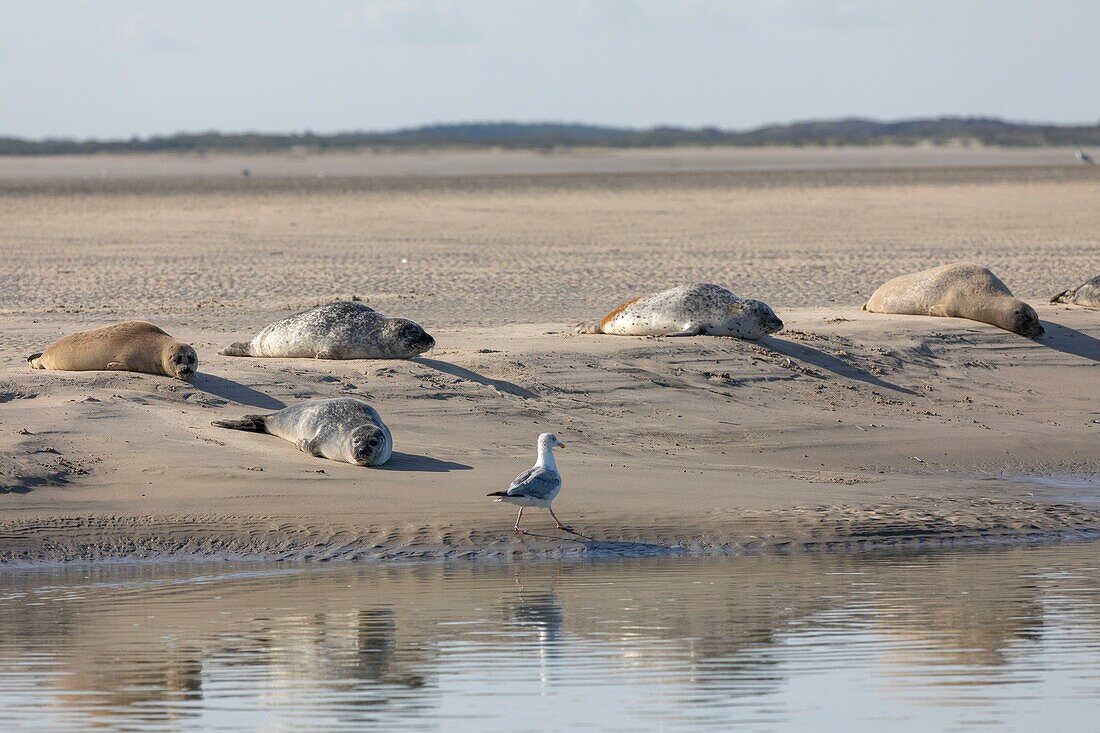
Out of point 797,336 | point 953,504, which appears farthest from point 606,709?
point 797,336

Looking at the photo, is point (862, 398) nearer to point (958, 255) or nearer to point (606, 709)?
point (606, 709)

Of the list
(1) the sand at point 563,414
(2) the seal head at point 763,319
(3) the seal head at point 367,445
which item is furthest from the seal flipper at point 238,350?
(2) the seal head at point 763,319

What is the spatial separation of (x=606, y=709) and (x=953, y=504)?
4.08 meters

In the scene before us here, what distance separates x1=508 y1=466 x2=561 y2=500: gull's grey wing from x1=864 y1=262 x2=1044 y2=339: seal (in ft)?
20.0

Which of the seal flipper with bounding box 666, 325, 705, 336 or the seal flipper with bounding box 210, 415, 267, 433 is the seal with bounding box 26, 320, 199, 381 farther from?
the seal flipper with bounding box 666, 325, 705, 336

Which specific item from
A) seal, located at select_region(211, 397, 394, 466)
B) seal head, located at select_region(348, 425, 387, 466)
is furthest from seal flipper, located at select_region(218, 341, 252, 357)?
seal head, located at select_region(348, 425, 387, 466)

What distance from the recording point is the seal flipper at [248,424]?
31.8ft

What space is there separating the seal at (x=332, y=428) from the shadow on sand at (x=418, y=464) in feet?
0.17

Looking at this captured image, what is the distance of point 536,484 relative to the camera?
807 cm

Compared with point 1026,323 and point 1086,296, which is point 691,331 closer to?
point 1026,323

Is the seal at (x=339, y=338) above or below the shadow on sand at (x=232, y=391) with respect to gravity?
above

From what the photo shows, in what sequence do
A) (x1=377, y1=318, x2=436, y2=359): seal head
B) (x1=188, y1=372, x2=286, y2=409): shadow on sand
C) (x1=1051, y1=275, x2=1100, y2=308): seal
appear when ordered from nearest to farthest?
(x1=188, y1=372, x2=286, y2=409): shadow on sand < (x1=377, y1=318, x2=436, y2=359): seal head < (x1=1051, y1=275, x2=1100, y2=308): seal

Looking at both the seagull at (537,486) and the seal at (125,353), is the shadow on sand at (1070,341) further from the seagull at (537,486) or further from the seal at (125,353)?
the seal at (125,353)

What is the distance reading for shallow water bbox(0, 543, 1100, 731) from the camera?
5.66 m
